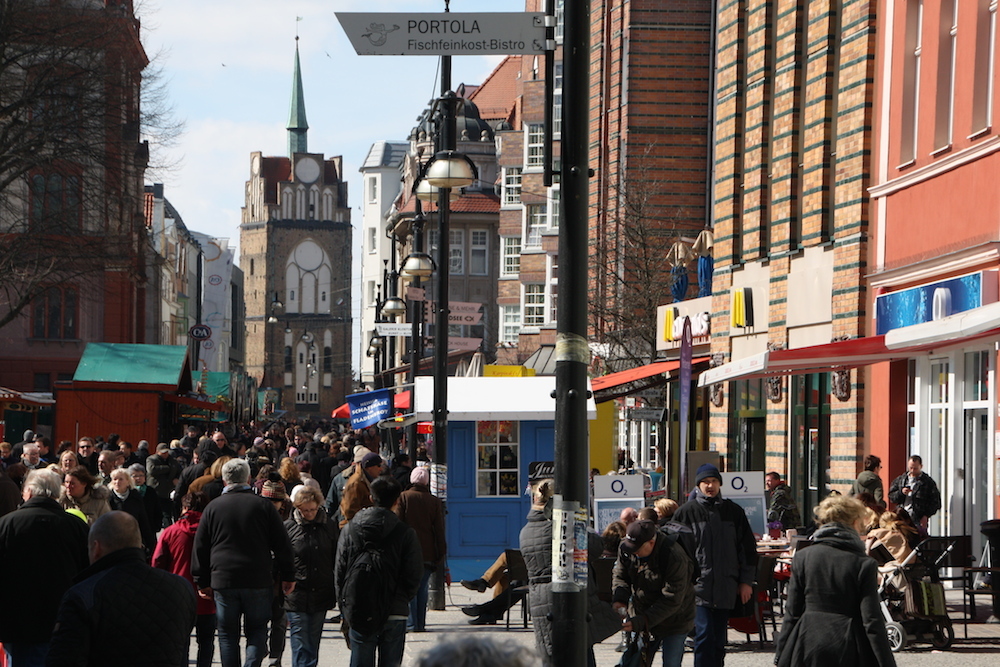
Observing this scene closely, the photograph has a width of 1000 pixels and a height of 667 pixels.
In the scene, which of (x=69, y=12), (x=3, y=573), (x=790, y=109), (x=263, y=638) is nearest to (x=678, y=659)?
(x=263, y=638)

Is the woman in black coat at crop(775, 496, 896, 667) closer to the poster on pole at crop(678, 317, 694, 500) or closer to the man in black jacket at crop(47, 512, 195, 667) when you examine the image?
the man in black jacket at crop(47, 512, 195, 667)

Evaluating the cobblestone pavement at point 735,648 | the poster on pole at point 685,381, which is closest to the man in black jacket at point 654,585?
the cobblestone pavement at point 735,648

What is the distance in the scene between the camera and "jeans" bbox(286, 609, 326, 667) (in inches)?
393

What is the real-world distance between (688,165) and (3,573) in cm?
2902

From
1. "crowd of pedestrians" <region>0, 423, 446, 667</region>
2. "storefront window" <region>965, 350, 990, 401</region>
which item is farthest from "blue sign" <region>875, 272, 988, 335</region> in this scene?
"crowd of pedestrians" <region>0, 423, 446, 667</region>

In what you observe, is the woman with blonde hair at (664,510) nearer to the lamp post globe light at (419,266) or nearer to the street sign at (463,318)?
the street sign at (463,318)

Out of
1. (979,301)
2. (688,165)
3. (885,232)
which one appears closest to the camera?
(979,301)

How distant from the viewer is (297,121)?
561ft

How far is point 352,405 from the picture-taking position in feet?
72.0

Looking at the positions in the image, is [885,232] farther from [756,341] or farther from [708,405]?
[708,405]

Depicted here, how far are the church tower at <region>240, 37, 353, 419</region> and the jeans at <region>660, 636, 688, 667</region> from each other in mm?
135397

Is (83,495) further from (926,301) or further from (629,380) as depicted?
(629,380)

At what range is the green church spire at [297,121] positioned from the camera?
6678 inches

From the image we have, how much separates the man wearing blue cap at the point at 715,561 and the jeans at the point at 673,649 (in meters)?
0.38
